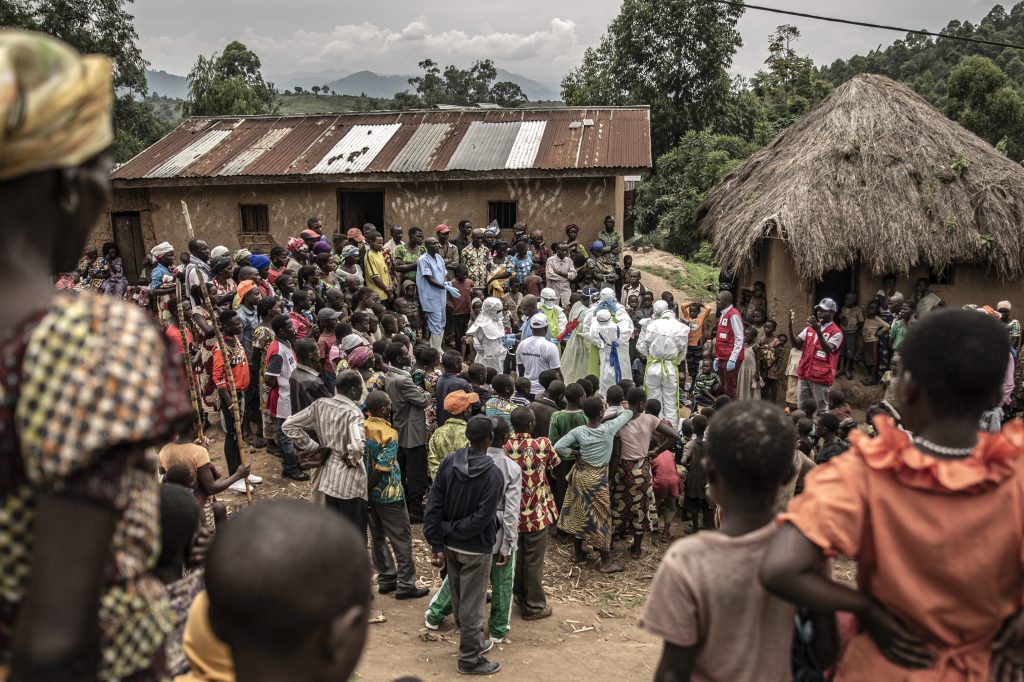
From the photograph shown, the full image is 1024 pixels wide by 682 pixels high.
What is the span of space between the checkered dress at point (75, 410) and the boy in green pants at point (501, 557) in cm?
412

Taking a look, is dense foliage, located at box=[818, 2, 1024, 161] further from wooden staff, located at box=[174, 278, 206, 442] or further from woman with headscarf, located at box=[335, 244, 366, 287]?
wooden staff, located at box=[174, 278, 206, 442]

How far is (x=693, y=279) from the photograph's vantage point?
59.4ft

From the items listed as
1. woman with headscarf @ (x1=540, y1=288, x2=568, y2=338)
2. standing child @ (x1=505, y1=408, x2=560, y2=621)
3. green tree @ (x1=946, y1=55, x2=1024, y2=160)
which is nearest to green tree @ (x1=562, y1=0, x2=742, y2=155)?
green tree @ (x1=946, y1=55, x2=1024, y2=160)

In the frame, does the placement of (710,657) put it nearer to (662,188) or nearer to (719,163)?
(719,163)

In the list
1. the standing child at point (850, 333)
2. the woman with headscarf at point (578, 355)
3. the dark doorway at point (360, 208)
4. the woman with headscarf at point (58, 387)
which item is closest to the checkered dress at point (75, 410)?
the woman with headscarf at point (58, 387)

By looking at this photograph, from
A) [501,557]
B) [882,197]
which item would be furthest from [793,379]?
[501,557]

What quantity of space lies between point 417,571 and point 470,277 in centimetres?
579

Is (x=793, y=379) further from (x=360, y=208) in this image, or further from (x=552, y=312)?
(x=360, y=208)

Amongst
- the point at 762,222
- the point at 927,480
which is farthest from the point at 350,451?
the point at 762,222

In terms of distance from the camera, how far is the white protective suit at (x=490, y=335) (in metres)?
9.82

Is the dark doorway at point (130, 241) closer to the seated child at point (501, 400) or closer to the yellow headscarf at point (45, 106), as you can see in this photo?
the seated child at point (501, 400)

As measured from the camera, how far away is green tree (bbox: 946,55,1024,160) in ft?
82.4

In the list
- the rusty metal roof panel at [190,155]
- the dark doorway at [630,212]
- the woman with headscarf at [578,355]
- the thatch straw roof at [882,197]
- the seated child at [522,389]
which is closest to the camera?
the seated child at [522,389]

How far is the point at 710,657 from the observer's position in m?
2.16
